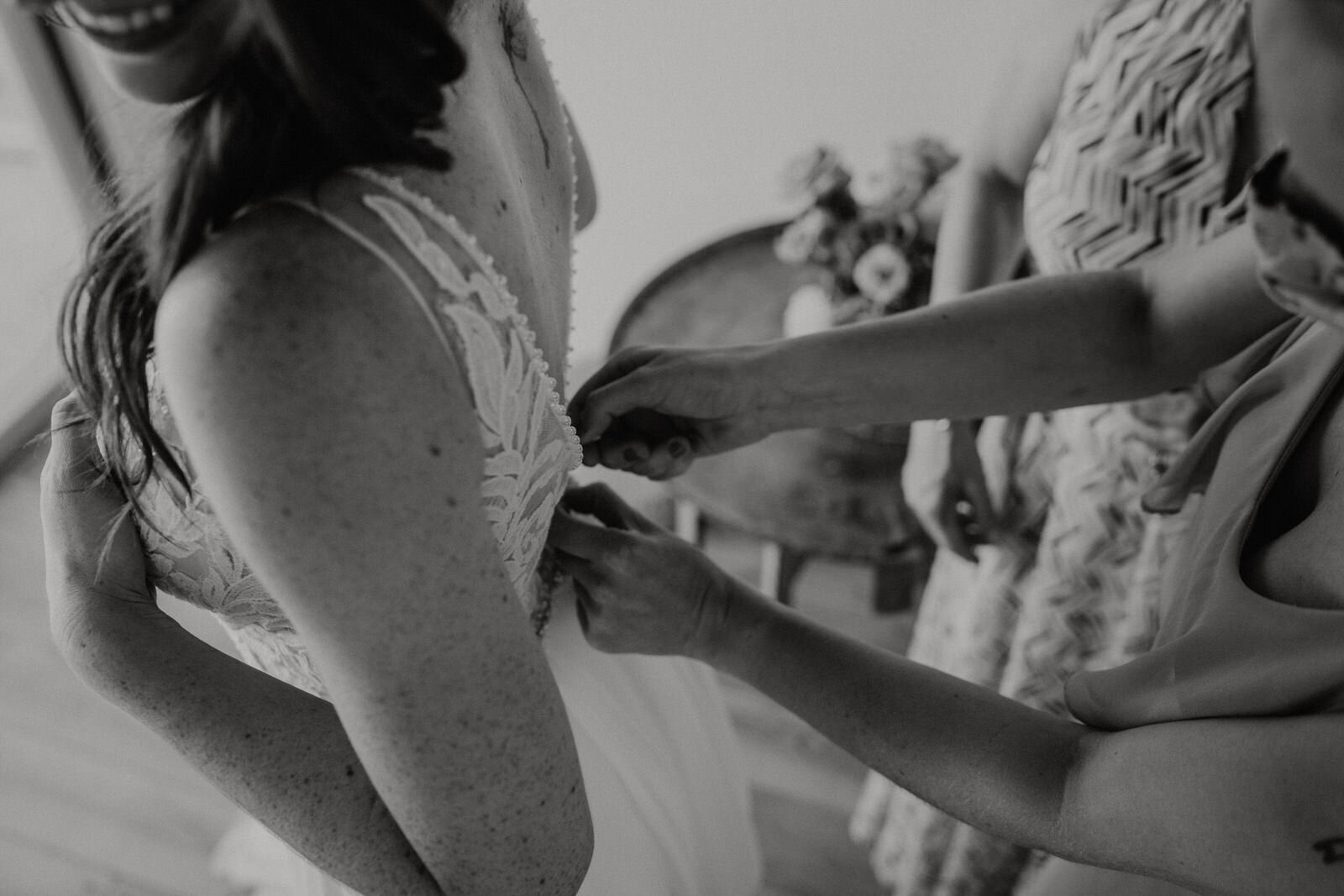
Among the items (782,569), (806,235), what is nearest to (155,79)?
(806,235)

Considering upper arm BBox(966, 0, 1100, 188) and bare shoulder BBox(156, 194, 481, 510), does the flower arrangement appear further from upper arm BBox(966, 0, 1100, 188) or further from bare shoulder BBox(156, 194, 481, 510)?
bare shoulder BBox(156, 194, 481, 510)

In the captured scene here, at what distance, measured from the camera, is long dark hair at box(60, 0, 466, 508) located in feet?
1.46

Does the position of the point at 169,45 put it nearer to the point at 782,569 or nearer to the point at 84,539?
the point at 84,539

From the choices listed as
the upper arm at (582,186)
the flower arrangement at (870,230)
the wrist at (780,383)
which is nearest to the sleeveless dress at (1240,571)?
the wrist at (780,383)

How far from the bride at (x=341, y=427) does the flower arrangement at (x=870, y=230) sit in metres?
0.81

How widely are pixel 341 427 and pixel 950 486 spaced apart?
984 mm

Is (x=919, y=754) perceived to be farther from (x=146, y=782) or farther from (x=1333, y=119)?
(x=146, y=782)

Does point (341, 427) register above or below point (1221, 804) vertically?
above

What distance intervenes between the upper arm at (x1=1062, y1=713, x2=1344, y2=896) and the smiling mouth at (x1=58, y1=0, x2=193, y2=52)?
0.70 m

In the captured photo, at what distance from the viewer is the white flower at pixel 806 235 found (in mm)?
1548

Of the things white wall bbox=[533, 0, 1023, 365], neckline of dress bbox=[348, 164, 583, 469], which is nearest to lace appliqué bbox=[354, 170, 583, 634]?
neckline of dress bbox=[348, 164, 583, 469]

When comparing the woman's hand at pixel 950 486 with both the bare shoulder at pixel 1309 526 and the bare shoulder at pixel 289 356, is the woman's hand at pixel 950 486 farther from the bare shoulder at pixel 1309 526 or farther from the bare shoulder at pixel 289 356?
the bare shoulder at pixel 289 356

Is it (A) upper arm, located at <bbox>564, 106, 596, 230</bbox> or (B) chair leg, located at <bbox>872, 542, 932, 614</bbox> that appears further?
(B) chair leg, located at <bbox>872, 542, 932, 614</bbox>

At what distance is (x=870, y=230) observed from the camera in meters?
1.56
